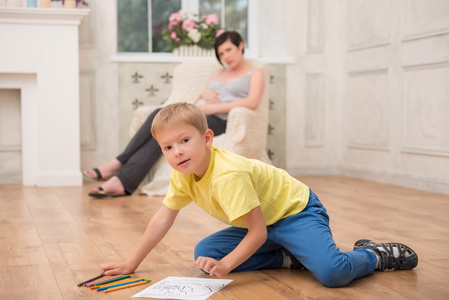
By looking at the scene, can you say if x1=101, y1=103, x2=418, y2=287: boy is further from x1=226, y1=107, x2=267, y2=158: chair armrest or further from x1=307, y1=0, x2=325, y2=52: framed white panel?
x1=307, y1=0, x2=325, y2=52: framed white panel

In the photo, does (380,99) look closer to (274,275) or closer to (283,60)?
(283,60)

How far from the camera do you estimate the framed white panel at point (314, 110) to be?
4.97m

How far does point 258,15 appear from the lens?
5.08 meters

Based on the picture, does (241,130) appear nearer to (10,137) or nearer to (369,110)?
(369,110)

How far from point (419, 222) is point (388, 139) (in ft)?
5.59

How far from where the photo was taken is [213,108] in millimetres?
3893

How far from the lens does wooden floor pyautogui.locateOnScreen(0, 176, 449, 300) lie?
161cm

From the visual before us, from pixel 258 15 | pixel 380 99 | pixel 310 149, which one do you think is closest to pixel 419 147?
pixel 380 99

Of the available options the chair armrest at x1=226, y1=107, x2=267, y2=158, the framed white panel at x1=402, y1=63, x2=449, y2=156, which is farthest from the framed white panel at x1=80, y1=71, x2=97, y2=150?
the framed white panel at x1=402, y1=63, x2=449, y2=156

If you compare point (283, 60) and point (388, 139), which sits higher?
point (283, 60)

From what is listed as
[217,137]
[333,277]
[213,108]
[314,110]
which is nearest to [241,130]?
[217,137]

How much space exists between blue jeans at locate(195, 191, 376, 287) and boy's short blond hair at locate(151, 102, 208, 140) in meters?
0.40

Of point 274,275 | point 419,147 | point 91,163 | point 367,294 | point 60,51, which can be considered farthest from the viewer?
point 91,163

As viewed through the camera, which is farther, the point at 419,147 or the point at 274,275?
the point at 419,147
